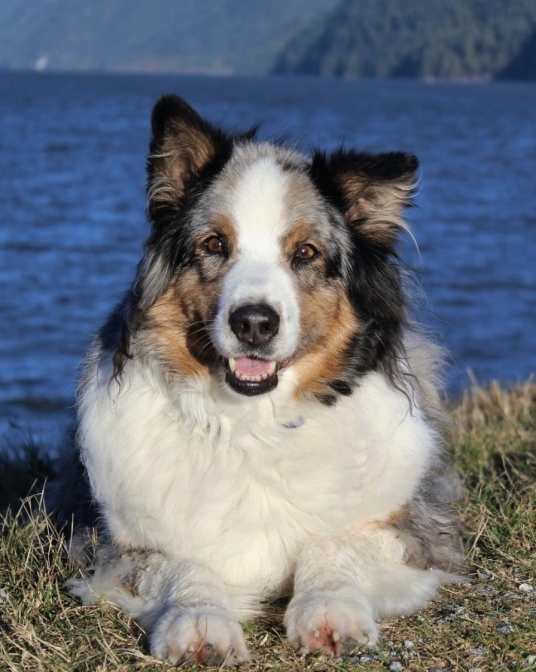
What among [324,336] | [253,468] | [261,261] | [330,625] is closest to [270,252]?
[261,261]

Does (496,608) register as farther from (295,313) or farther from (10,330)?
(10,330)

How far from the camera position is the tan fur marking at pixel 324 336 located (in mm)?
4859

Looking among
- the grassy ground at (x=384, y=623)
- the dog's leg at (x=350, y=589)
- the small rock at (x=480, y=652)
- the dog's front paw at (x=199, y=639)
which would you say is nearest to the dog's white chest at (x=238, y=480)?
the dog's leg at (x=350, y=589)

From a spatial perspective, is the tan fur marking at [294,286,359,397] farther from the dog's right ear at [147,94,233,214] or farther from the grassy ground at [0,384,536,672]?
the grassy ground at [0,384,536,672]

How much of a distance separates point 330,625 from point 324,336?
140 cm

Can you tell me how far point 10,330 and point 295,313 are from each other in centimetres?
1161

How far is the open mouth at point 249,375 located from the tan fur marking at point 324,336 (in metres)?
0.22

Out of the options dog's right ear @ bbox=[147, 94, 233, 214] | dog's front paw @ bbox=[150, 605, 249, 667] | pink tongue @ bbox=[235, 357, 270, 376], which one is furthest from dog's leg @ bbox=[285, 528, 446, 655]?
dog's right ear @ bbox=[147, 94, 233, 214]

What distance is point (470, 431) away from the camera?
771 cm

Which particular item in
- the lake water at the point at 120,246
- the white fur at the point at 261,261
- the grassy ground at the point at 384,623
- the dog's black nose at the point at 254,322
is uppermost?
the white fur at the point at 261,261

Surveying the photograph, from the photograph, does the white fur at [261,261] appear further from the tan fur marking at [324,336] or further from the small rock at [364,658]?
the small rock at [364,658]

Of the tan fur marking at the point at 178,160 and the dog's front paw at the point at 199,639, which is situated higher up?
the tan fur marking at the point at 178,160

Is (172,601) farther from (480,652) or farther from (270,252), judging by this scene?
(270,252)

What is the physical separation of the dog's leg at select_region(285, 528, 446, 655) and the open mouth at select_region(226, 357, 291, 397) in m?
Answer: 0.76
